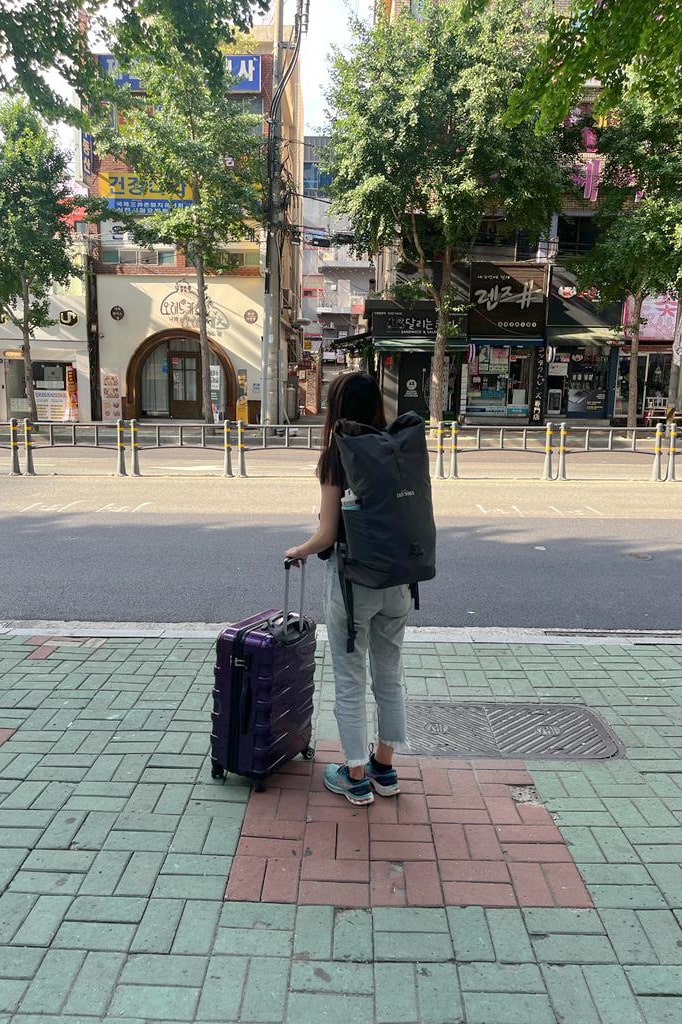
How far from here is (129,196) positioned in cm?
2897

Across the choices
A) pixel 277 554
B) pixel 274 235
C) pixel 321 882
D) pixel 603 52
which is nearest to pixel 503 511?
pixel 277 554

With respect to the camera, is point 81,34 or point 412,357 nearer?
point 81,34

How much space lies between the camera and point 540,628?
6246mm

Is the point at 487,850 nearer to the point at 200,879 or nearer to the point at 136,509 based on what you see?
the point at 200,879

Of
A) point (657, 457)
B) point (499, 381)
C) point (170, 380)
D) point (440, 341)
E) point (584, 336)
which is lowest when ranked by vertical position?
point (657, 457)

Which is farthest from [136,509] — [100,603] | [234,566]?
[100,603]

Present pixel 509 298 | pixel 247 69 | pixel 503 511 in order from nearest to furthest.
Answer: pixel 503 511 < pixel 247 69 < pixel 509 298

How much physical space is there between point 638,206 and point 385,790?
25970mm

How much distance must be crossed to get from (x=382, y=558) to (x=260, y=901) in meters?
1.39

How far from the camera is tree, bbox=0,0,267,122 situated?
6.21 m

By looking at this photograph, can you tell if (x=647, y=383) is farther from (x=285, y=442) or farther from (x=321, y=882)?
(x=321, y=882)

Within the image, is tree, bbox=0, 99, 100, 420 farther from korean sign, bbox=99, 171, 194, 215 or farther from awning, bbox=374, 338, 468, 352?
awning, bbox=374, 338, 468, 352

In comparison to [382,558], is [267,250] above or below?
above

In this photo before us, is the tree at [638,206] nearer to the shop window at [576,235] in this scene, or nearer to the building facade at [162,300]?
the shop window at [576,235]
